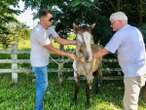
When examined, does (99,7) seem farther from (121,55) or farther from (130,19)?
(121,55)

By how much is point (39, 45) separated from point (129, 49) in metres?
2.19

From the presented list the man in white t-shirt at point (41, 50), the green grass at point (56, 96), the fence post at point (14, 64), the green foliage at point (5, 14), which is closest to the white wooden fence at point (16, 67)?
the fence post at point (14, 64)

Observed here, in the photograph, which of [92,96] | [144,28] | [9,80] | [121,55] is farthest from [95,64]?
[121,55]

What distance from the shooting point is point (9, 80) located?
50.3 ft

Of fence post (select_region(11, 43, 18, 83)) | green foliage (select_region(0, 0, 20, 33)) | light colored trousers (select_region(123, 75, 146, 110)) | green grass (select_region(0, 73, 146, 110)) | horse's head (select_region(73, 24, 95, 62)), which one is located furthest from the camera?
green foliage (select_region(0, 0, 20, 33))

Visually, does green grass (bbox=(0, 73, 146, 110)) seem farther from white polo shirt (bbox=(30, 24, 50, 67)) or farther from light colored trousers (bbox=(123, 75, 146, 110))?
light colored trousers (bbox=(123, 75, 146, 110))

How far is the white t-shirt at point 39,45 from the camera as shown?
9.43 meters

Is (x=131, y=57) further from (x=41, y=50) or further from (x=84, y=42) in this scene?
(x=84, y=42)

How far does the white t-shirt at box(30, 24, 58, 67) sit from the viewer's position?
9430 millimetres

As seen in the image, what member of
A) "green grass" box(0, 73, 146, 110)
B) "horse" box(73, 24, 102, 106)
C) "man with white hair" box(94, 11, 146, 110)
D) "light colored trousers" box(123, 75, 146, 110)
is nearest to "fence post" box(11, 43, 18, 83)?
"green grass" box(0, 73, 146, 110)

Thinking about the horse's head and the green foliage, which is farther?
the green foliage

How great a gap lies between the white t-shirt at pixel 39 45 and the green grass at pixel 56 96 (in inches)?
73.4

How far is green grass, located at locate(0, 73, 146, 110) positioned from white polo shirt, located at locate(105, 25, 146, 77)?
11.0 feet

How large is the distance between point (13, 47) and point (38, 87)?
18.6ft
